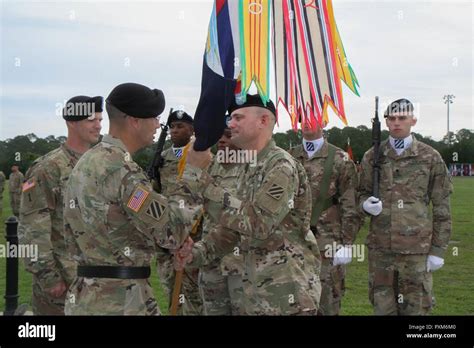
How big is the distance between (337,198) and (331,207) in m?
0.12

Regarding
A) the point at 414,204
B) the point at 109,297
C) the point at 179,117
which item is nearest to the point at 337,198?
the point at 414,204

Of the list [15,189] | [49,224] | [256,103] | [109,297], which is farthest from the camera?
[15,189]

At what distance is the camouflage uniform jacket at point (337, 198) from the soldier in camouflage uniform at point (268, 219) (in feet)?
6.68

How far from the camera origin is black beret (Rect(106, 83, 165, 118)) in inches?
133

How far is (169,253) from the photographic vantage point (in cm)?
568


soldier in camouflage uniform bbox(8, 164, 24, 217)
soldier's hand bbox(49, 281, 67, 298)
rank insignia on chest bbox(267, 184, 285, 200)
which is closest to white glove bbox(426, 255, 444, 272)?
rank insignia on chest bbox(267, 184, 285, 200)

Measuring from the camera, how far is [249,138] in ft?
12.8

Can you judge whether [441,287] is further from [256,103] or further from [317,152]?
[256,103]

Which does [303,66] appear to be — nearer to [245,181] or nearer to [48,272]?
[245,181]

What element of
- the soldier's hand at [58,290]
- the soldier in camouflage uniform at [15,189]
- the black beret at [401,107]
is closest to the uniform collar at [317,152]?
the black beret at [401,107]

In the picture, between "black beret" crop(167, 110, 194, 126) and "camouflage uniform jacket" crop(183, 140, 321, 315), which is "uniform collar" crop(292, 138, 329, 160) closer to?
"black beret" crop(167, 110, 194, 126)

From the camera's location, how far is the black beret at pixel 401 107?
5895 mm

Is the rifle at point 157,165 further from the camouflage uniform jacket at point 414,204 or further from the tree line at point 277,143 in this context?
the camouflage uniform jacket at point 414,204

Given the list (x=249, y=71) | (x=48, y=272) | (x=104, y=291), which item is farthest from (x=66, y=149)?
(x=104, y=291)
